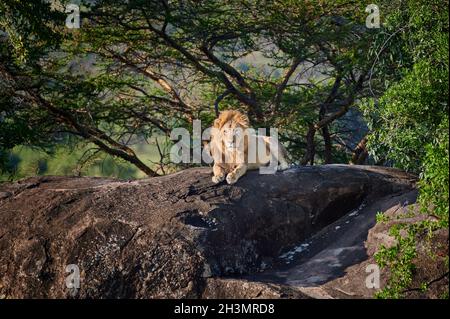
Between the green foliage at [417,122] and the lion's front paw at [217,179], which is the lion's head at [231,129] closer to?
the lion's front paw at [217,179]

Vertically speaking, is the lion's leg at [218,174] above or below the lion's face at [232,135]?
below

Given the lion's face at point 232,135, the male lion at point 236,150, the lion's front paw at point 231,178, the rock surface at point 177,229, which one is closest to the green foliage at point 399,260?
the rock surface at point 177,229

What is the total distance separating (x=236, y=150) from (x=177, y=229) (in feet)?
6.01

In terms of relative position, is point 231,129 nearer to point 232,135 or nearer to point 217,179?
point 232,135

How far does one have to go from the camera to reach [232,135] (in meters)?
13.0

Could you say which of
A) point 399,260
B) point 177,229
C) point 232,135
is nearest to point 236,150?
point 232,135

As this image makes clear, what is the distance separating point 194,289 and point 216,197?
171cm

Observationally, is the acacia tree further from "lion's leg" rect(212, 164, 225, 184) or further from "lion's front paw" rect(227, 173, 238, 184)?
"lion's front paw" rect(227, 173, 238, 184)

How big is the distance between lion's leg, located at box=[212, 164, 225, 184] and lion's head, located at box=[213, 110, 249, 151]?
0.35 metres

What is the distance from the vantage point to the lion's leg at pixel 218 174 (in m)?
12.6

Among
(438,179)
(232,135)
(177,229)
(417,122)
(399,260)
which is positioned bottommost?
(399,260)
